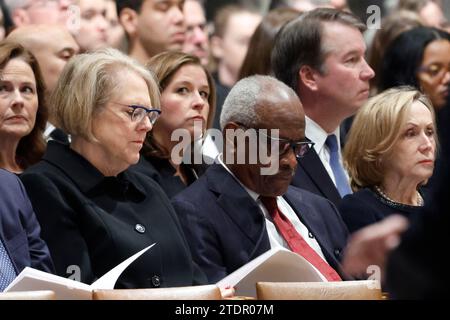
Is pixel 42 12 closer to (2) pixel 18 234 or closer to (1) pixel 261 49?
(1) pixel 261 49

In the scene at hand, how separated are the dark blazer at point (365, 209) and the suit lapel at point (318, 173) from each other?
13cm

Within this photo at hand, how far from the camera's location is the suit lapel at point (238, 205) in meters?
4.02

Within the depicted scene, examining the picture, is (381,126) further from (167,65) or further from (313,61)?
(167,65)

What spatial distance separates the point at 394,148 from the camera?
472 cm

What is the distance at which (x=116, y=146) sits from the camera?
3867 mm

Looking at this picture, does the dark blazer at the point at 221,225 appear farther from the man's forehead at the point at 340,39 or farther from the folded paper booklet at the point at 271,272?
the man's forehead at the point at 340,39

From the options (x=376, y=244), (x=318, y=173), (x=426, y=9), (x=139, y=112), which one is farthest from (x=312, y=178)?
(x=376, y=244)

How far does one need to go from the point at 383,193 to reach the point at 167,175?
3.21 feet

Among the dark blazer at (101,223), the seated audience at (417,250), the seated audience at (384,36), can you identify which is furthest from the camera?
the seated audience at (384,36)

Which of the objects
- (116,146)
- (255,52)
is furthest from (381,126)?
(116,146)

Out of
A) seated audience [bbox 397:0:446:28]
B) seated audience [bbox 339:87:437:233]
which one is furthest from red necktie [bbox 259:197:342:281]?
seated audience [bbox 397:0:446:28]

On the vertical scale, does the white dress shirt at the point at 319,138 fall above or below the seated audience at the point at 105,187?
below

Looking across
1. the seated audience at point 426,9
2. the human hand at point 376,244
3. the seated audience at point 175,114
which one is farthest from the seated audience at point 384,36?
the human hand at point 376,244
